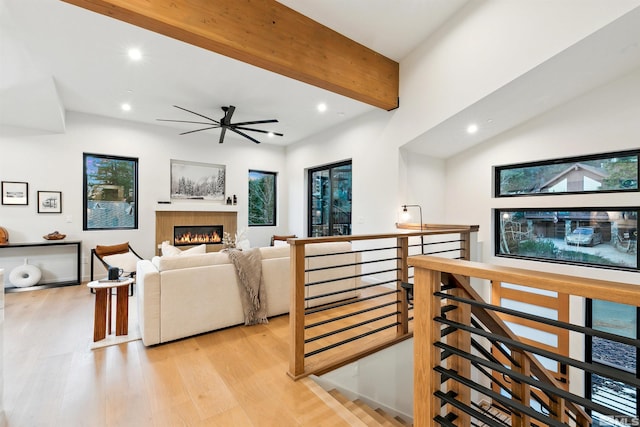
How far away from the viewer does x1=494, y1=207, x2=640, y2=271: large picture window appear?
138 inches

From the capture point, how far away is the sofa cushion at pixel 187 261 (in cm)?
283

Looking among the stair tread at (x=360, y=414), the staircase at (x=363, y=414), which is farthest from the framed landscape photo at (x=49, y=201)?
the stair tread at (x=360, y=414)

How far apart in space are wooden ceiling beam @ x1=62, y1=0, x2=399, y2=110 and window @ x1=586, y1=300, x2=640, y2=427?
3912 mm

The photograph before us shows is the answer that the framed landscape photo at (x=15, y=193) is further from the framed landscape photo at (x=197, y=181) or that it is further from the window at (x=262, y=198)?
the window at (x=262, y=198)

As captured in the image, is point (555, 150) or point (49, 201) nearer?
point (555, 150)

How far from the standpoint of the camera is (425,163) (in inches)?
199

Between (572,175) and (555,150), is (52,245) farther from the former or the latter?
(572,175)

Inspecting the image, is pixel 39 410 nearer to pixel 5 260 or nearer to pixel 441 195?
pixel 5 260

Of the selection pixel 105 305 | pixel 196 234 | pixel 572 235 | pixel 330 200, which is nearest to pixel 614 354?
pixel 572 235

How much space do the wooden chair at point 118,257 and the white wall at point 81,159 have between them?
1.93 ft

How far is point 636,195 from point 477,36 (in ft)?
8.42

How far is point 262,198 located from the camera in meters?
7.48

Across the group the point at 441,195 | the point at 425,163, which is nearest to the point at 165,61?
the point at 425,163

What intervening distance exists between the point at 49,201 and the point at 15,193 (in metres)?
0.42
